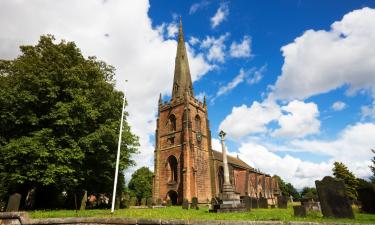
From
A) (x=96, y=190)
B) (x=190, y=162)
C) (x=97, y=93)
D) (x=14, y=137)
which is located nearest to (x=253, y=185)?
(x=190, y=162)

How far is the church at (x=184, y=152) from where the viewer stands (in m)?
31.8

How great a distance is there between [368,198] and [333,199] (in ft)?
11.2

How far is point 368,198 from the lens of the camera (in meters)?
12.2

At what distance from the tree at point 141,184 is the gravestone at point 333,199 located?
62.0 meters

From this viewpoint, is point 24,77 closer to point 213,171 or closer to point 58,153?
point 58,153

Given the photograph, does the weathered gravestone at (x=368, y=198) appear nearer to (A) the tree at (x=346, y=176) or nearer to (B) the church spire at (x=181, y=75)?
(B) the church spire at (x=181, y=75)

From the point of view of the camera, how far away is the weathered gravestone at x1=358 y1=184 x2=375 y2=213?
11969 millimetres

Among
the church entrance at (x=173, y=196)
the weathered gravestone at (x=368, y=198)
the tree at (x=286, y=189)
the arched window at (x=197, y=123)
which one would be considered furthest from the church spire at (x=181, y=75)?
the tree at (x=286, y=189)

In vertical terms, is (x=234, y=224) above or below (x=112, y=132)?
below

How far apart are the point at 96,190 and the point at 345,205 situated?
19638 mm

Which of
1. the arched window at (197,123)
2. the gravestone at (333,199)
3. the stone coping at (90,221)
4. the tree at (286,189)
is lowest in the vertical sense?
the stone coping at (90,221)

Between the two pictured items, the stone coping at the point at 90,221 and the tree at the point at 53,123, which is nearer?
the stone coping at the point at 90,221

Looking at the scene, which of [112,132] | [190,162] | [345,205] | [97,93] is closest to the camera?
[345,205]

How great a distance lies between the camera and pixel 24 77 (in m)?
16.0
